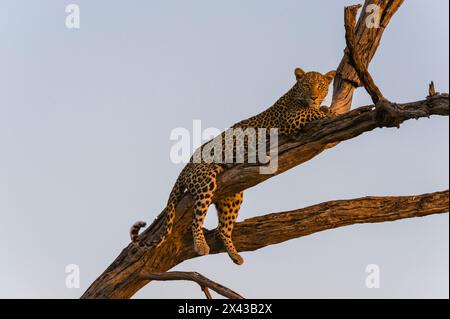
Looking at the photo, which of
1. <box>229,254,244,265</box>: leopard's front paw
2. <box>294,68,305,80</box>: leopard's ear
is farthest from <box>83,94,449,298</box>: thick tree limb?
<box>294,68,305,80</box>: leopard's ear

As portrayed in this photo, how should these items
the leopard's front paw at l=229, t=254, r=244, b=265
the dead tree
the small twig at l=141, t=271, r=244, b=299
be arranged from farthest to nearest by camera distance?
1. the leopard's front paw at l=229, t=254, r=244, b=265
2. the small twig at l=141, t=271, r=244, b=299
3. the dead tree

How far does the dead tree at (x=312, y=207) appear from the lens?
9.20 metres

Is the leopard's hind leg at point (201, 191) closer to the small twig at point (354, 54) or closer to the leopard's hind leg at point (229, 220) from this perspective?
the leopard's hind leg at point (229, 220)

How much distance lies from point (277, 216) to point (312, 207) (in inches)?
20.3

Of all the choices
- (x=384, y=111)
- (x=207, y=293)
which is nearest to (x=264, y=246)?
(x=207, y=293)

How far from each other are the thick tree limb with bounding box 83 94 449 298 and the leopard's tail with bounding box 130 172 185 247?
0.09 metres

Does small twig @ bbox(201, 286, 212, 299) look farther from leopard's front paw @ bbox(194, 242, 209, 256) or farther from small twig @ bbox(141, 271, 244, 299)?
leopard's front paw @ bbox(194, 242, 209, 256)

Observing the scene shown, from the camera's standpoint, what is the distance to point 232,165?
1088 centimetres

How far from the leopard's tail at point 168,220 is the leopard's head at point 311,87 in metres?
1.96

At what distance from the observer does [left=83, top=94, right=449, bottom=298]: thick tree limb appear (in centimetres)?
924

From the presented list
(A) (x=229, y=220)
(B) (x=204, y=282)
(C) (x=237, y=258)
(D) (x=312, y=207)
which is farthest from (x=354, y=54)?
(C) (x=237, y=258)

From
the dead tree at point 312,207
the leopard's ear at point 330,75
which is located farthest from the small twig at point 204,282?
the leopard's ear at point 330,75

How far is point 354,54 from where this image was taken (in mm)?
9102
